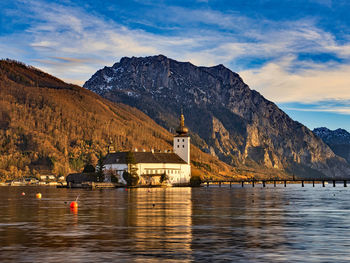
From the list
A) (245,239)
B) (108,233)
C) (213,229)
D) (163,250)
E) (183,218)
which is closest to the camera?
(163,250)

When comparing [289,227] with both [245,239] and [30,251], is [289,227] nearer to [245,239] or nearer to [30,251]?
[245,239]

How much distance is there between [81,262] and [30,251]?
641cm

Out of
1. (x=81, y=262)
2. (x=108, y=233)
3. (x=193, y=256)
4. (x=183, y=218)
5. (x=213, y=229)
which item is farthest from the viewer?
(x=183, y=218)

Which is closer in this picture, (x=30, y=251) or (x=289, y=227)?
(x=30, y=251)

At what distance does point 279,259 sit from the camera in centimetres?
3747

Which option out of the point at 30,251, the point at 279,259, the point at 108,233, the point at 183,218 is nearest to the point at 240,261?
the point at 279,259

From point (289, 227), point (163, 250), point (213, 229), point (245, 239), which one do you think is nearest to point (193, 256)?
point (163, 250)

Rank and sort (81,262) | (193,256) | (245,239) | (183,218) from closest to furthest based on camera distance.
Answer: (81,262) < (193,256) < (245,239) < (183,218)

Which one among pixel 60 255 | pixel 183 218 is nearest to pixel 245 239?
pixel 60 255

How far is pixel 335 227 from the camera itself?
59.0 meters

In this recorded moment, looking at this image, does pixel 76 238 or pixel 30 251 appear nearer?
pixel 30 251

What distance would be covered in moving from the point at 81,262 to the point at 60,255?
11.0 ft

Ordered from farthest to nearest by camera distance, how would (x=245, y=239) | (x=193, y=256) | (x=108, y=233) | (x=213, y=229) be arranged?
(x=213, y=229)
(x=108, y=233)
(x=245, y=239)
(x=193, y=256)

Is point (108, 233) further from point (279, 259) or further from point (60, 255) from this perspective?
point (279, 259)
